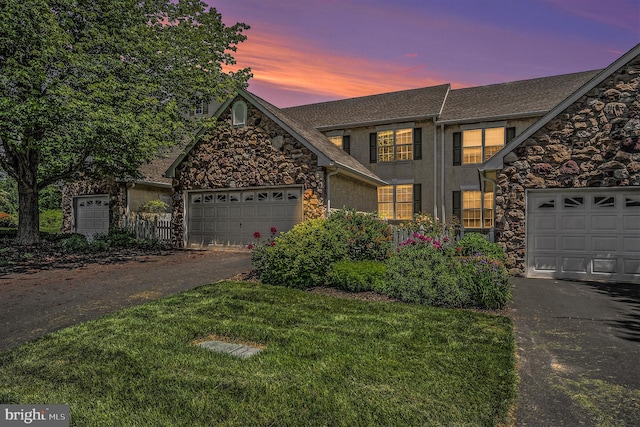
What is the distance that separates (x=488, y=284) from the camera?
7117mm

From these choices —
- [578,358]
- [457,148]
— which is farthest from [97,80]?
[457,148]

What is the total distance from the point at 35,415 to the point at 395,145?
744 inches

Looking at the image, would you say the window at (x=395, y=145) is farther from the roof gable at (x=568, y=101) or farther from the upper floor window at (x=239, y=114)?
the roof gable at (x=568, y=101)

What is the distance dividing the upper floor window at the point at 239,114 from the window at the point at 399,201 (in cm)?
850

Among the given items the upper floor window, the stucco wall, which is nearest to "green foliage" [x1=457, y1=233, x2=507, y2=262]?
the stucco wall

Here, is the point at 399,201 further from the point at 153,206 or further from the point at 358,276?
the point at 153,206

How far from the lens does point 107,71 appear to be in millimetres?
13430

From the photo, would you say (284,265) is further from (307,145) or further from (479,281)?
(307,145)

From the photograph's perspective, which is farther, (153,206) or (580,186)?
(153,206)

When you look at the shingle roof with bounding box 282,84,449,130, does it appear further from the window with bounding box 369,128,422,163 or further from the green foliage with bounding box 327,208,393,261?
the green foliage with bounding box 327,208,393,261

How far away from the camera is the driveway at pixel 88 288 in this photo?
19.6ft

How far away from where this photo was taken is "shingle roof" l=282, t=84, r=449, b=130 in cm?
1997

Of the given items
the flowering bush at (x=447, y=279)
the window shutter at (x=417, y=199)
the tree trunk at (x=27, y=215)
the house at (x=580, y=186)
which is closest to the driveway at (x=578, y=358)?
the flowering bush at (x=447, y=279)

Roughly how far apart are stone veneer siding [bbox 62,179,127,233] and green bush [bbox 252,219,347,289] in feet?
42.5
